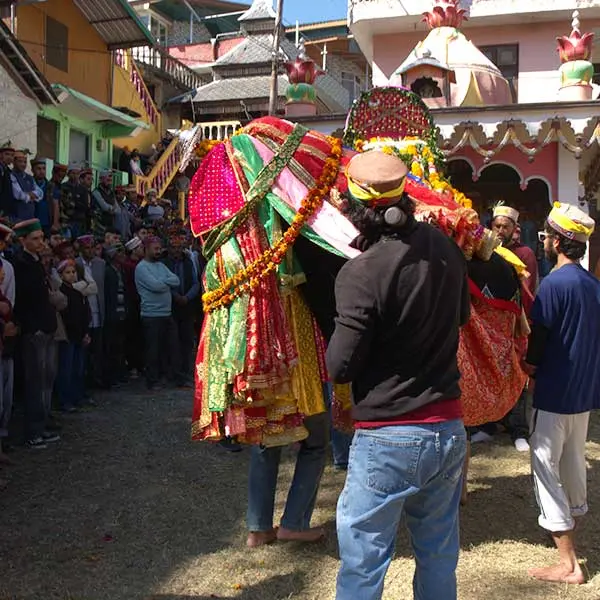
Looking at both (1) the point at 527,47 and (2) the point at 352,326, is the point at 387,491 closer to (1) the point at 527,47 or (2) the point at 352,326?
(2) the point at 352,326

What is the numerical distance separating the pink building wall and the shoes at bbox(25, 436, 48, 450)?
1283 cm

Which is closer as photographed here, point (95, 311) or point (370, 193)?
point (370, 193)

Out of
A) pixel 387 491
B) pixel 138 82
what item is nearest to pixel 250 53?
pixel 138 82

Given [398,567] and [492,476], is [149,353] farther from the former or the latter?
[398,567]

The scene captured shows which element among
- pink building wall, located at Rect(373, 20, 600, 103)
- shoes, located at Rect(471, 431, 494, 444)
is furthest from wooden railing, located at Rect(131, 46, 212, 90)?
shoes, located at Rect(471, 431, 494, 444)

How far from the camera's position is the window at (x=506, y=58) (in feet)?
53.3

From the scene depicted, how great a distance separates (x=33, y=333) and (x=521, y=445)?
4195 millimetres

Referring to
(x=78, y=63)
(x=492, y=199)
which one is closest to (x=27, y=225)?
(x=492, y=199)

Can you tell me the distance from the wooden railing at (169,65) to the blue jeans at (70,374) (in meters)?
17.6

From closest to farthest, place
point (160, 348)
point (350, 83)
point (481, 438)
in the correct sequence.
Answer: point (481, 438) < point (160, 348) < point (350, 83)

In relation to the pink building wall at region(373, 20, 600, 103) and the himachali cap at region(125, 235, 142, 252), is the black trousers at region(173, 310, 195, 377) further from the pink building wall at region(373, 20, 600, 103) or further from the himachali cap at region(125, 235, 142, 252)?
the pink building wall at region(373, 20, 600, 103)

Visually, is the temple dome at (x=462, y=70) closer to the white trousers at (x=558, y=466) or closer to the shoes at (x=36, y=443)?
the shoes at (x=36, y=443)

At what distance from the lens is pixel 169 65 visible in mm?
26391

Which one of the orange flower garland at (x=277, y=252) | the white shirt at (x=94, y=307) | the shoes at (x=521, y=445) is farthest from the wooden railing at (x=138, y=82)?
the orange flower garland at (x=277, y=252)
